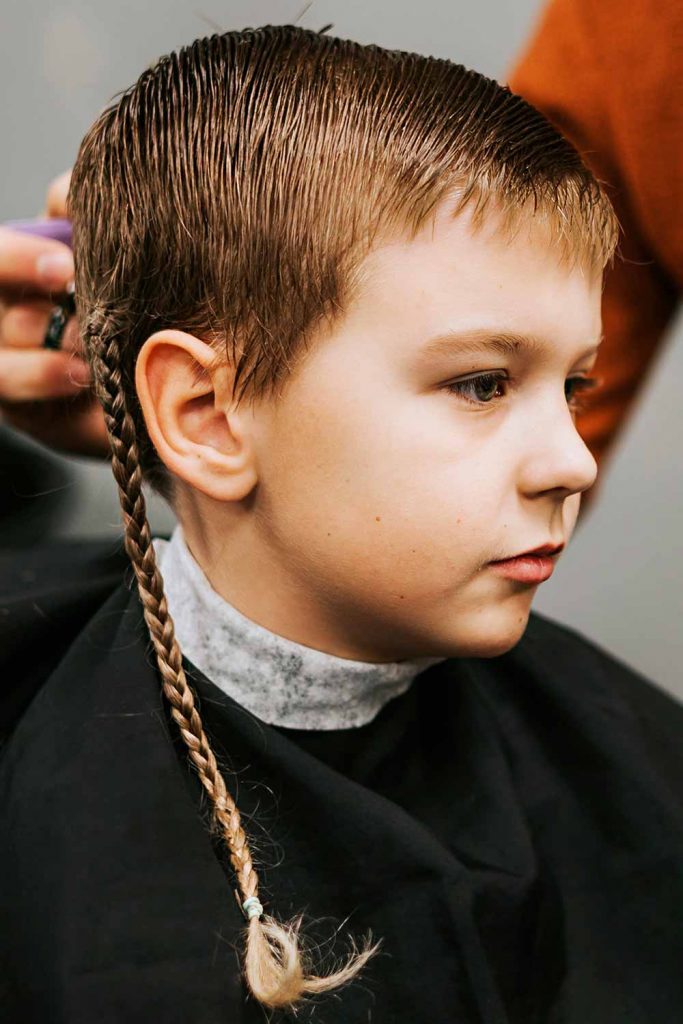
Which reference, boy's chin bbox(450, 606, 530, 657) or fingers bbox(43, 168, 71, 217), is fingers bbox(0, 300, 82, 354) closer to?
fingers bbox(43, 168, 71, 217)

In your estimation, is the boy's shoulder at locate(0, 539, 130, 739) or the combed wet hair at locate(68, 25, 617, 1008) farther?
the boy's shoulder at locate(0, 539, 130, 739)

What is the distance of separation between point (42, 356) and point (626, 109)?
52 centimetres

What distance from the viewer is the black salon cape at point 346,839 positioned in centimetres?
56

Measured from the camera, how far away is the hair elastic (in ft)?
1.90

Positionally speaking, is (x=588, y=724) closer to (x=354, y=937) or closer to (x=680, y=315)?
(x=354, y=937)

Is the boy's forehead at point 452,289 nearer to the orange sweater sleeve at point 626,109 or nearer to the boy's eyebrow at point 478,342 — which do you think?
the boy's eyebrow at point 478,342

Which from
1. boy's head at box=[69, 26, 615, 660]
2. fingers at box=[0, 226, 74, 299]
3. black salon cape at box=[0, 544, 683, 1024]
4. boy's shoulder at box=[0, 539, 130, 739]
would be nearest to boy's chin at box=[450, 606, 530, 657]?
boy's head at box=[69, 26, 615, 660]

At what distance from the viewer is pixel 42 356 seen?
2.68 ft

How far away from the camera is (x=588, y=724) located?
80cm

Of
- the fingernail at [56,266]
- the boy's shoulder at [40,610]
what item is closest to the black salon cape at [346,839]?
the boy's shoulder at [40,610]

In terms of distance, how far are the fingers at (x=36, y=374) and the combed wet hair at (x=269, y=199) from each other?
18cm

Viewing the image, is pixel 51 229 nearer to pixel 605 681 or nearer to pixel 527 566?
pixel 527 566

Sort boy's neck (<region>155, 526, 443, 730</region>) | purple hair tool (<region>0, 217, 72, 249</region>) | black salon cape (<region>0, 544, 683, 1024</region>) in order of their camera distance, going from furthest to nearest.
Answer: purple hair tool (<region>0, 217, 72, 249</region>)
boy's neck (<region>155, 526, 443, 730</region>)
black salon cape (<region>0, 544, 683, 1024</region>)

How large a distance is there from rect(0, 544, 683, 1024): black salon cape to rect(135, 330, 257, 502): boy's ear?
0.13 m
